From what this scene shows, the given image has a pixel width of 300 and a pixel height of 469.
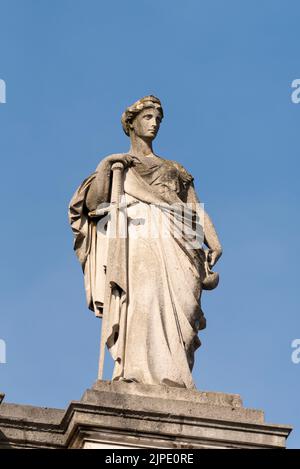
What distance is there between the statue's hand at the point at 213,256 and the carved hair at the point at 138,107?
208cm

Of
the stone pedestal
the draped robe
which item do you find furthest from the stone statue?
the stone pedestal

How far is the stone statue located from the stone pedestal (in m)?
0.76

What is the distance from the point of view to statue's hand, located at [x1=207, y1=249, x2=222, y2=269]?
2391cm

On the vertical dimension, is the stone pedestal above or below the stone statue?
below

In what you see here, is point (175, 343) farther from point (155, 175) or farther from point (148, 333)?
point (155, 175)

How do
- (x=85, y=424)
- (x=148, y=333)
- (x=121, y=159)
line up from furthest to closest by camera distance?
(x=121, y=159) → (x=148, y=333) → (x=85, y=424)

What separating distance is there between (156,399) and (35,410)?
1576 mm

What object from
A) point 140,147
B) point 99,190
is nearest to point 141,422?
point 99,190

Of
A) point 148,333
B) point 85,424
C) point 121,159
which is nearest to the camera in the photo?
point 85,424

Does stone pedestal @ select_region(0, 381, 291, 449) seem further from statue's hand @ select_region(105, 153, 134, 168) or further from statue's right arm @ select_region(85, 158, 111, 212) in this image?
statue's hand @ select_region(105, 153, 134, 168)

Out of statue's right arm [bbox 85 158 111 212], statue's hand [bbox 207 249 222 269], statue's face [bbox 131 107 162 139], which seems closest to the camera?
statue's right arm [bbox 85 158 111 212]

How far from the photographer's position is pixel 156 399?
21188mm

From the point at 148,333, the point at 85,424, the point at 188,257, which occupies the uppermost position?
the point at 188,257

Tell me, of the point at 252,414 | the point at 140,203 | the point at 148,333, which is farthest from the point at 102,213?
the point at 252,414
